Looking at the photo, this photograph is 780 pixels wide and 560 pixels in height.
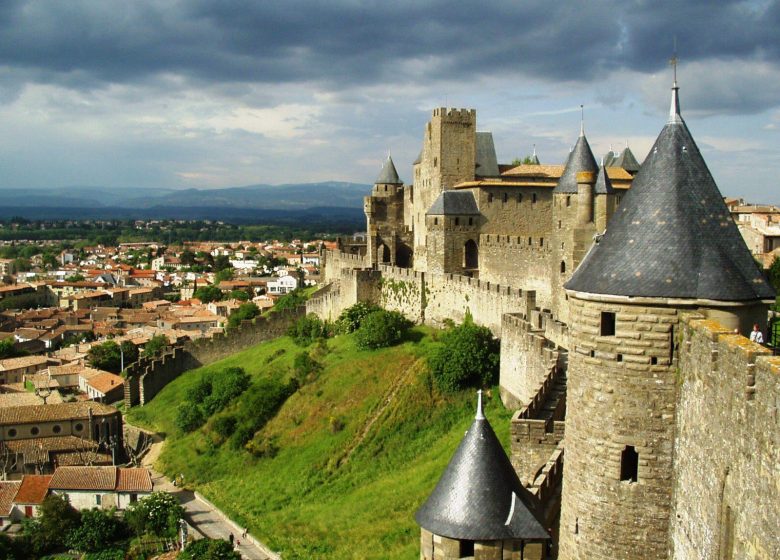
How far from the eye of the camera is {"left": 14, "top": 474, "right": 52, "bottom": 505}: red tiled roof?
4134 centimetres

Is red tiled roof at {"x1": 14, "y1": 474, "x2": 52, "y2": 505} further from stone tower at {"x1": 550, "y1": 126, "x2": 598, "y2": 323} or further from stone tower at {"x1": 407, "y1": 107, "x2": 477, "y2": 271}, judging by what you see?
stone tower at {"x1": 550, "y1": 126, "x2": 598, "y2": 323}

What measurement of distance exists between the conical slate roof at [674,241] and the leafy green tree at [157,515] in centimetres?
2861

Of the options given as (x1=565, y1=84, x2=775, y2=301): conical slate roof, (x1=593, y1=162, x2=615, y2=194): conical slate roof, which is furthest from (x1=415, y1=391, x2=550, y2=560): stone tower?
(x1=593, y1=162, x2=615, y2=194): conical slate roof

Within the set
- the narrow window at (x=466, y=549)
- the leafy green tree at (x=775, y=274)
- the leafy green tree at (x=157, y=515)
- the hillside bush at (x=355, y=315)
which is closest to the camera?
the narrow window at (x=466, y=549)

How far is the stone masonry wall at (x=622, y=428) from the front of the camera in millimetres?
10703

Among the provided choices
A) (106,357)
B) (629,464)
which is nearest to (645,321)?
(629,464)

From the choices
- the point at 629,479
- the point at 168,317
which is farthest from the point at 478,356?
the point at 168,317

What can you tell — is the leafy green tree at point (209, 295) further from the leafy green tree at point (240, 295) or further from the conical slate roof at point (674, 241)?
the conical slate roof at point (674, 241)

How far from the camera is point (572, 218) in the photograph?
106 ft

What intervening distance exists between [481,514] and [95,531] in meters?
32.4

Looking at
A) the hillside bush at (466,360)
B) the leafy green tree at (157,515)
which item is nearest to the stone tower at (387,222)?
the hillside bush at (466,360)

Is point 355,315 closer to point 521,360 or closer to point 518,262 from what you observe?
point 518,262

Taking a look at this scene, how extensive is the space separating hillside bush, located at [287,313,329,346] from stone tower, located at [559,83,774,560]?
35.5m

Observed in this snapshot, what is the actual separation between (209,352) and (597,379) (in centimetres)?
4584
